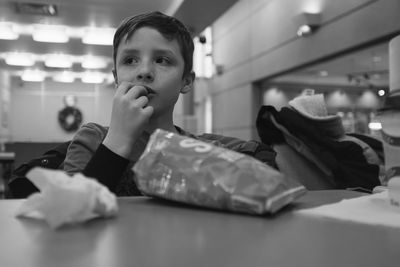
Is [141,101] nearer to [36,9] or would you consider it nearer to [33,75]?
[36,9]

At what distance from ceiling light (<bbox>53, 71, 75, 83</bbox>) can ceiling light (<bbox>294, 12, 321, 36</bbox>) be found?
8581 mm

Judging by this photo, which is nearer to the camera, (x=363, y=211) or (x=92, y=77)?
(x=363, y=211)

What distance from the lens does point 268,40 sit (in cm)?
620

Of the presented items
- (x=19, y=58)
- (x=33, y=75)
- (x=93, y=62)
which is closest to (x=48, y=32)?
(x=19, y=58)

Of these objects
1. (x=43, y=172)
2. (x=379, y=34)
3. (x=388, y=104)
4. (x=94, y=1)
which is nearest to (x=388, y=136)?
(x=388, y=104)

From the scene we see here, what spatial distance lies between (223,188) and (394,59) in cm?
47

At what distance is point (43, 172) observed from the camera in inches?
16.5

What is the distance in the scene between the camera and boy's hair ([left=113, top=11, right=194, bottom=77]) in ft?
3.15

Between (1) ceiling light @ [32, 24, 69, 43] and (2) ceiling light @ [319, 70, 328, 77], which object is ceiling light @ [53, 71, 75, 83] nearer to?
(1) ceiling light @ [32, 24, 69, 43]

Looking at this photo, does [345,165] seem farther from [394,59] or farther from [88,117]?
[88,117]

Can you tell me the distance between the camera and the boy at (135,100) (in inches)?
28.7

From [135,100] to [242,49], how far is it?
6.74 meters

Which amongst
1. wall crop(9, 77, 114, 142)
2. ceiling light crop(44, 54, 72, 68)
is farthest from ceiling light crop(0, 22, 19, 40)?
wall crop(9, 77, 114, 142)

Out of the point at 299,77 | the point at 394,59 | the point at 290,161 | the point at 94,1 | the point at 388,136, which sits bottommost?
the point at 290,161
